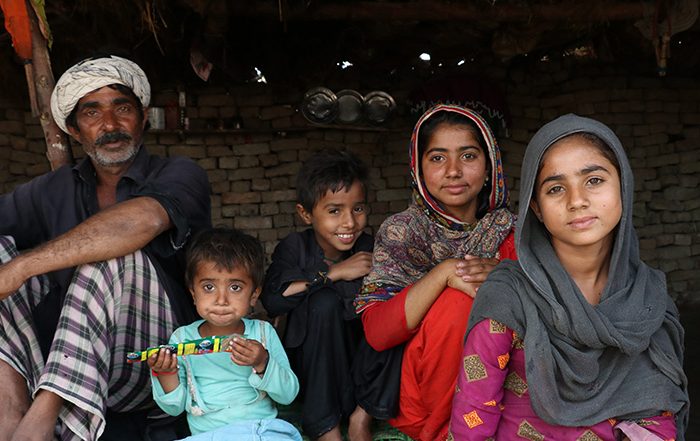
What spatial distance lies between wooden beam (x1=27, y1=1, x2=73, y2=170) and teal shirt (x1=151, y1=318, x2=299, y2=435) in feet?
3.99

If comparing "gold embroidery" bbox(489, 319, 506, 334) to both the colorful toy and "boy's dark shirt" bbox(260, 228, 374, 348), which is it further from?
the colorful toy

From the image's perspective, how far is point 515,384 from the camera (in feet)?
6.40

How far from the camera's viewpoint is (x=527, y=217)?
6.56 ft

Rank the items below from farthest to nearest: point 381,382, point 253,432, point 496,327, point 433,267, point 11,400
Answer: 1. point 433,267
2. point 381,382
3. point 11,400
4. point 253,432
5. point 496,327

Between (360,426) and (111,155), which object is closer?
(360,426)

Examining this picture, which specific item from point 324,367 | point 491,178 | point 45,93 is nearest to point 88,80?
point 45,93

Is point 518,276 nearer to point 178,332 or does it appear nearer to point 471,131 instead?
point 471,131

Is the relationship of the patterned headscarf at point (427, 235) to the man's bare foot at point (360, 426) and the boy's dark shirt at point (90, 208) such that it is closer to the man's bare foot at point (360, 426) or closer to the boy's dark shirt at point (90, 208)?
the man's bare foot at point (360, 426)

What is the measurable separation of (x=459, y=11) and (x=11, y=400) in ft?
10.9

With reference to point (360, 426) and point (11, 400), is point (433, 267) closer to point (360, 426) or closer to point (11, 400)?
point (360, 426)

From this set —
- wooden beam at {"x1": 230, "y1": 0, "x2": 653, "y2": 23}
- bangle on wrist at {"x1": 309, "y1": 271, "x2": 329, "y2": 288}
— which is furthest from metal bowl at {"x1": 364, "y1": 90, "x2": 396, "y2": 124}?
bangle on wrist at {"x1": 309, "y1": 271, "x2": 329, "y2": 288}

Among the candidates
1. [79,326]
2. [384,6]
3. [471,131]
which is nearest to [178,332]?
[79,326]

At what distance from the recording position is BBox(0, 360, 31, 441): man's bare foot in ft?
6.78

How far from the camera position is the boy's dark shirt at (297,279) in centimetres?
239
